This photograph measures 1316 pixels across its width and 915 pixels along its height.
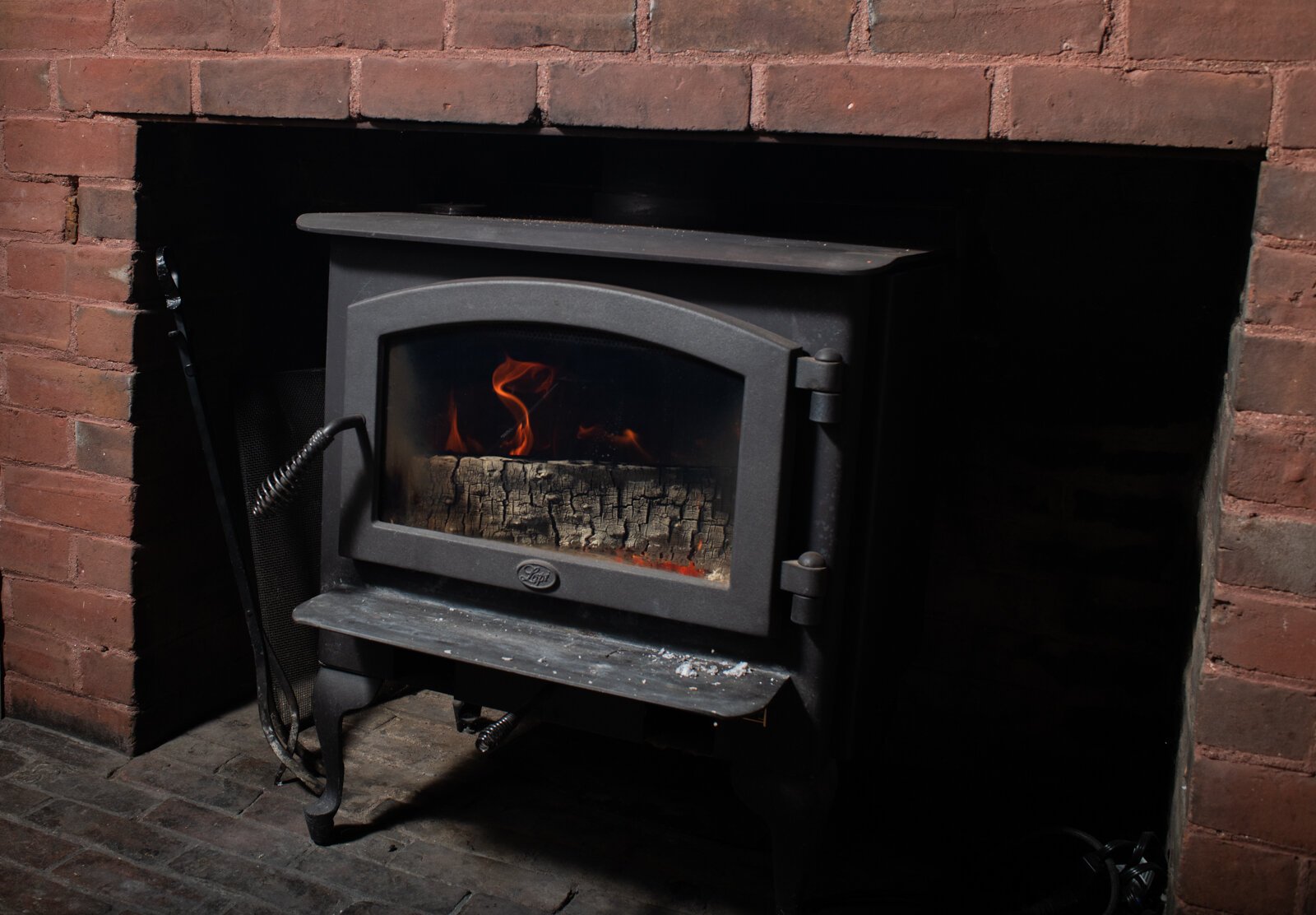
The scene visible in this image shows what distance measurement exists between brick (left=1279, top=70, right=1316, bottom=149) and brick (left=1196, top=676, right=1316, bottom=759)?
634 millimetres

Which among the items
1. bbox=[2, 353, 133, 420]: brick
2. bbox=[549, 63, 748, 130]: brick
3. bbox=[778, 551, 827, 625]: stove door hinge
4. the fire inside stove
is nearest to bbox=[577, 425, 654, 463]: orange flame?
the fire inside stove

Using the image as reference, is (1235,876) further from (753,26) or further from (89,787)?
(89,787)

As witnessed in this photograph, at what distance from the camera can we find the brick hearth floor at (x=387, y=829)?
1.82m

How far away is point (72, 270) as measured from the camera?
2068 mm

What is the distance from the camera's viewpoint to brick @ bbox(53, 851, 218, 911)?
1.78 m

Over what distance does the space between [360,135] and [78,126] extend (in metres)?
0.53

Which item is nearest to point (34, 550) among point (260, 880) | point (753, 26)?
point (260, 880)

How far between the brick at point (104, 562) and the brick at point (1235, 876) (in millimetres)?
1702

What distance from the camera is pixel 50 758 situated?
2.18 m

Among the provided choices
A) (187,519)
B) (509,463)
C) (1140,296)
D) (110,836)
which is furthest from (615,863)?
(1140,296)

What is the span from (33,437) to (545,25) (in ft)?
3.93

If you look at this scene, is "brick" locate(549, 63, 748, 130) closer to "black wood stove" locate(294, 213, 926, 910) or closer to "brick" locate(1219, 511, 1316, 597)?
"black wood stove" locate(294, 213, 926, 910)

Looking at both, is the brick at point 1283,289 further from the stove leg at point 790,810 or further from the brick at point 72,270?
the brick at point 72,270

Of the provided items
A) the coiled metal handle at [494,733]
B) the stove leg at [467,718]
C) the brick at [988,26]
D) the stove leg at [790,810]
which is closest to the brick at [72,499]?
the stove leg at [467,718]
